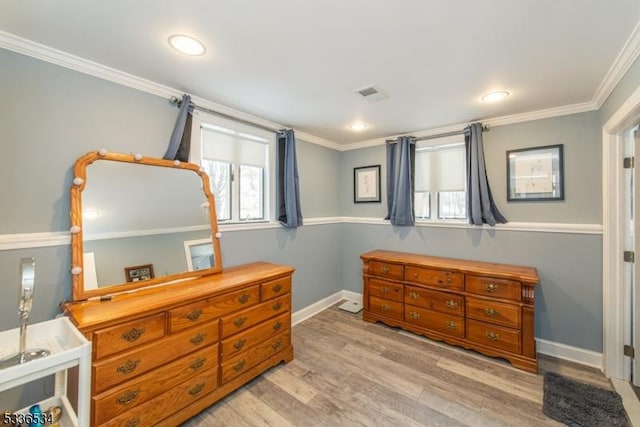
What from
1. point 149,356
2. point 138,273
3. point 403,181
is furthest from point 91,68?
point 403,181

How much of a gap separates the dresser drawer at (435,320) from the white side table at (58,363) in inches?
108

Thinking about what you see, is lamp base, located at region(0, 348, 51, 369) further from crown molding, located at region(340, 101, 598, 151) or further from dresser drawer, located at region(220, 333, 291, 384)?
crown molding, located at region(340, 101, 598, 151)

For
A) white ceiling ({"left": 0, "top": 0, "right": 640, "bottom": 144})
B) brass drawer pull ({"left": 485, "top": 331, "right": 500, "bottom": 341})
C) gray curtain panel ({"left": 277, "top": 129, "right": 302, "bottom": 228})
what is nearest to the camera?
white ceiling ({"left": 0, "top": 0, "right": 640, "bottom": 144})

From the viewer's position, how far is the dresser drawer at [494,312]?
238cm

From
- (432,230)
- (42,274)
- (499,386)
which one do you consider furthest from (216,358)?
(432,230)

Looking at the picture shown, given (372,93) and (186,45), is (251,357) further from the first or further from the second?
(372,93)

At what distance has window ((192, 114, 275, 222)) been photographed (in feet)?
8.23

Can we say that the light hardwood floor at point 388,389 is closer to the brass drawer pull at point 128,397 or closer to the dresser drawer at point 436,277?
the brass drawer pull at point 128,397

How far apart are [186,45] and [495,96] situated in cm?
241

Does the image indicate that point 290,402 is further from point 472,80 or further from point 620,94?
point 620,94

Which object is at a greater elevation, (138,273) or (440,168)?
(440,168)

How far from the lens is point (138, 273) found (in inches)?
75.7

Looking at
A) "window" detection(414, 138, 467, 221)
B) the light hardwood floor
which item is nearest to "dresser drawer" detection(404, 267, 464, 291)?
the light hardwood floor

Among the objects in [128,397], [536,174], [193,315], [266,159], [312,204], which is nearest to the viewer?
[128,397]
